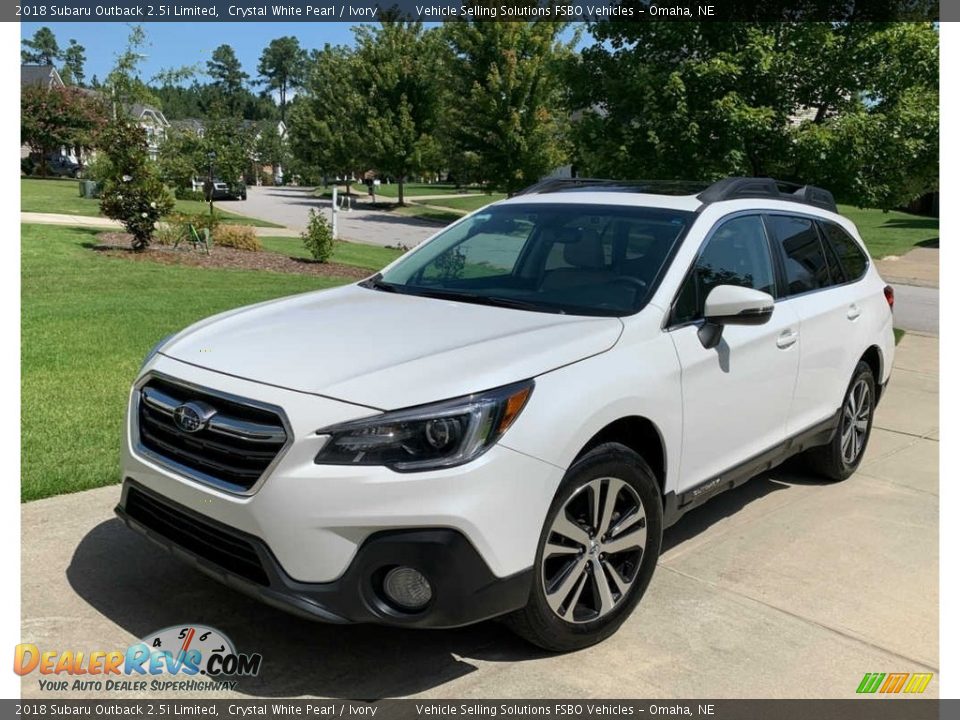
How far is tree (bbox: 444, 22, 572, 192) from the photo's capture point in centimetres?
2958

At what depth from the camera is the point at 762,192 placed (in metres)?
4.81

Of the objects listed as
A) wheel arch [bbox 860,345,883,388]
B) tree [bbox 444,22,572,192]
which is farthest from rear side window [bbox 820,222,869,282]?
tree [bbox 444,22,572,192]

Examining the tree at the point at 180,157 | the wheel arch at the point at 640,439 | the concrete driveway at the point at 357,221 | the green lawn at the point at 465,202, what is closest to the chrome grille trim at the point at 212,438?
the wheel arch at the point at 640,439

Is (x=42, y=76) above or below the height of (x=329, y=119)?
above

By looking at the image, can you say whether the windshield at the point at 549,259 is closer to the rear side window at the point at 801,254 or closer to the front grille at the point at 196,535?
the rear side window at the point at 801,254

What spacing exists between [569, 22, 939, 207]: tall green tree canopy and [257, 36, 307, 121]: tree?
14996 centimetres

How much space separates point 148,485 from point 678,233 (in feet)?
8.68

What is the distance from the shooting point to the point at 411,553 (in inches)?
110

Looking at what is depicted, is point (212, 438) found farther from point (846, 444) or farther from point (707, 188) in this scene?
point (846, 444)

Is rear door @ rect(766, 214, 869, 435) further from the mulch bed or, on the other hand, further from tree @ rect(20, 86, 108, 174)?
tree @ rect(20, 86, 108, 174)

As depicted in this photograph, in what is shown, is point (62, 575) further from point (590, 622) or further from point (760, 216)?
point (760, 216)

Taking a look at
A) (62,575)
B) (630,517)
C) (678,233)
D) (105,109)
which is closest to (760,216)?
(678,233)

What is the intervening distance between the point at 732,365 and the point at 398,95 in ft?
123

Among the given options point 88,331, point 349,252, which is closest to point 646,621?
point 88,331
